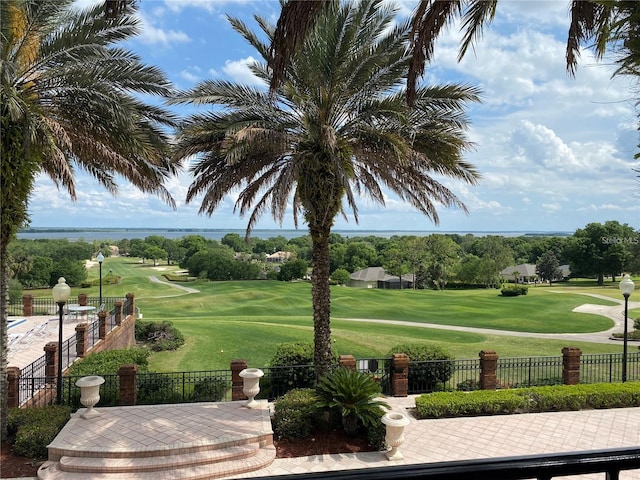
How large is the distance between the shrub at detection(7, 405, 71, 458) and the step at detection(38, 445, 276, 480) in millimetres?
A: 612

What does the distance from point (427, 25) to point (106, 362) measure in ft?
45.2

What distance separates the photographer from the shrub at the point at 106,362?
13371 millimetres

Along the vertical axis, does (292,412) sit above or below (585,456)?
below

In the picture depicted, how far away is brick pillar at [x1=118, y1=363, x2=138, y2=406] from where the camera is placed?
11.5 meters

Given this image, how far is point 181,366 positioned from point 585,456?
1993 cm

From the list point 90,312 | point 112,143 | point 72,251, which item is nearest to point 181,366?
point 90,312

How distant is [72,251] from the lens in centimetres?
6938

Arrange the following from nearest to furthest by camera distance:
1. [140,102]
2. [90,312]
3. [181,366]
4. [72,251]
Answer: [140,102]
[181,366]
[90,312]
[72,251]

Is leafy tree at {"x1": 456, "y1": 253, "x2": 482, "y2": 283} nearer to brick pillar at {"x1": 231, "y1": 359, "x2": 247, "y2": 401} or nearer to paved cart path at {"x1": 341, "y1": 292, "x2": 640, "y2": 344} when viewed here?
paved cart path at {"x1": 341, "y1": 292, "x2": 640, "y2": 344}

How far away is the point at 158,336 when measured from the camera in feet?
77.9

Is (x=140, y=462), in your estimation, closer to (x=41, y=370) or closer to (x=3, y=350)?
(x=3, y=350)

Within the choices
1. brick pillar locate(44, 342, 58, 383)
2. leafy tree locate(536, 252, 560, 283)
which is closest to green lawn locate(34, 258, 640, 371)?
brick pillar locate(44, 342, 58, 383)

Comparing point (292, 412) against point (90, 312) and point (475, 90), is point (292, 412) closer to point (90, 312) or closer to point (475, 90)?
point (475, 90)

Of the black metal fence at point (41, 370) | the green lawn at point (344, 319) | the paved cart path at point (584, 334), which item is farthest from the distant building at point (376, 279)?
the black metal fence at point (41, 370)
